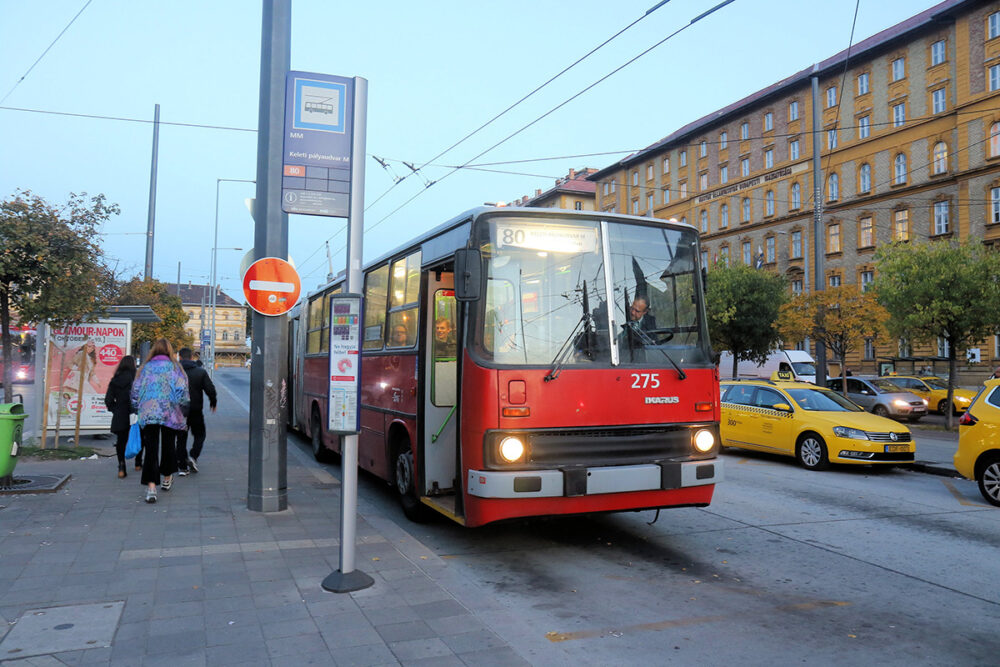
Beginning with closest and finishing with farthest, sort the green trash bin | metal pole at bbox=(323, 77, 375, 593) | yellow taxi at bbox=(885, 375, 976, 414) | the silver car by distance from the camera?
metal pole at bbox=(323, 77, 375, 593), the green trash bin, the silver car, yellow taxi at bbox=(885, 375, 976, 414)

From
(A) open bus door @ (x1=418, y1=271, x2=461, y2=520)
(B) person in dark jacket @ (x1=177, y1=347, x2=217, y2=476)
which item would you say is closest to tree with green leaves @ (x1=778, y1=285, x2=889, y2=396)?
(B) person in dark jacket @ (x1=177, y1=347, x2=217, y2=476)

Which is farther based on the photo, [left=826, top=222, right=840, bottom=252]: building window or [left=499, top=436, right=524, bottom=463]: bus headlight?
[left=826, top=222, right=840, bottom=252]: building window

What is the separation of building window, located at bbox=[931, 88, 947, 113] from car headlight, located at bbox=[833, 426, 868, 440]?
3819cm

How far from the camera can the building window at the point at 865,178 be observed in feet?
155

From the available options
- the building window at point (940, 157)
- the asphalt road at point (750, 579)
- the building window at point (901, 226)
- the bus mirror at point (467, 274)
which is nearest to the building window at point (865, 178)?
the building window at point (901, 226)

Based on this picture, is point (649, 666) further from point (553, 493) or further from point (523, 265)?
point (523, 265)

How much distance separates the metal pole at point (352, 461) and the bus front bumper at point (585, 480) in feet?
3.41

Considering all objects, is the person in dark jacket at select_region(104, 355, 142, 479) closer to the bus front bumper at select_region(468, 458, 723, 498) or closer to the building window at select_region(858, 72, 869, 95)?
the bus front bumper at select_region(468, 458, 723, 498)

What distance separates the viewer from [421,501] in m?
7.61

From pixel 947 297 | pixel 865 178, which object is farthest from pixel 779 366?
pixel 865 178

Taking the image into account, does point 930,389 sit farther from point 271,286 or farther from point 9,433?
point 9,433

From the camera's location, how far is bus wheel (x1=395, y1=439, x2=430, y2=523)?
7930mm

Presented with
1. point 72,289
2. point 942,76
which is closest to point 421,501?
point 72,289

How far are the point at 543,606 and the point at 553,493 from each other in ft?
3.15
